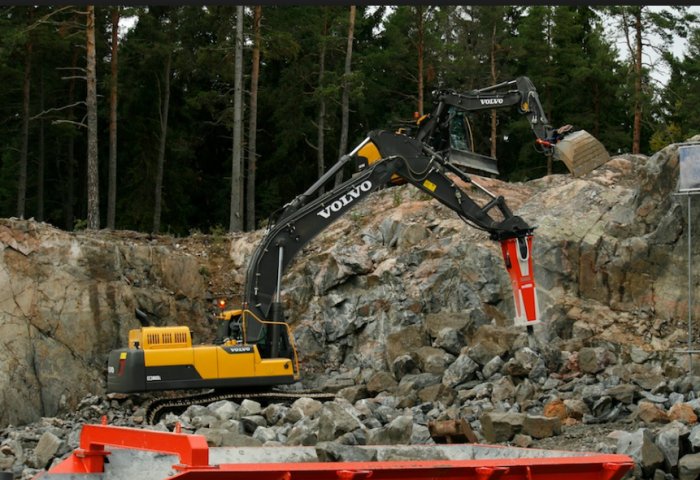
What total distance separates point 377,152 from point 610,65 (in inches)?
1011

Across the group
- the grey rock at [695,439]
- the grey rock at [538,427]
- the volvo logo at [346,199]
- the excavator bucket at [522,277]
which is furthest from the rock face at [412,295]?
the grey rock at [695,439]

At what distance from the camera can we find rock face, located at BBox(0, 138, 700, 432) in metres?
18.7

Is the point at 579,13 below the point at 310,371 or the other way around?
the other way around

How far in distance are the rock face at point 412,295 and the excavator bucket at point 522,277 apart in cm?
41

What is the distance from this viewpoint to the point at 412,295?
21.7 m

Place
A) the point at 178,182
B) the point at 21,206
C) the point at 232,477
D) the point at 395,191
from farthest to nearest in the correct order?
the point at 178,182 → the point at 21,206 → the point at 395,191 → the point at 232,477

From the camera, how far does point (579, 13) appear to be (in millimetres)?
45688

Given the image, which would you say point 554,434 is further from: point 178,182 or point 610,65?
point 610,65

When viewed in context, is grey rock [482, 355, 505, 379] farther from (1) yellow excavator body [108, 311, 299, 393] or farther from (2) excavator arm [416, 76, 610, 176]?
(2) excavator arm [416, 76, 610, 176]

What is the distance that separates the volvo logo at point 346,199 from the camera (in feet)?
61.9

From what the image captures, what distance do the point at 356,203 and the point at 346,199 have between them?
35 cm

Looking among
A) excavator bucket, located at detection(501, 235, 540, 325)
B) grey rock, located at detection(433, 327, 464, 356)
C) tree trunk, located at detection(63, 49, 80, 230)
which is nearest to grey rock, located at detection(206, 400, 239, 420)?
grey rock, located at detection(433, 327, 464, 356)

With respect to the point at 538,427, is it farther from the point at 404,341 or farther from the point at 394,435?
the point at 404,341

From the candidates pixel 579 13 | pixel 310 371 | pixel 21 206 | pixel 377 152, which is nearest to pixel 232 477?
pixel 377 152
